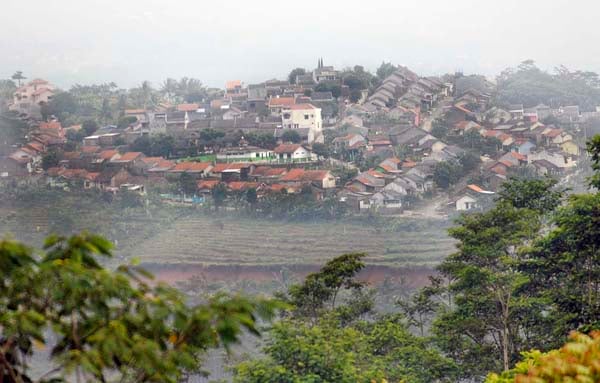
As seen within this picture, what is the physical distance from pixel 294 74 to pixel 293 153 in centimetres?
237

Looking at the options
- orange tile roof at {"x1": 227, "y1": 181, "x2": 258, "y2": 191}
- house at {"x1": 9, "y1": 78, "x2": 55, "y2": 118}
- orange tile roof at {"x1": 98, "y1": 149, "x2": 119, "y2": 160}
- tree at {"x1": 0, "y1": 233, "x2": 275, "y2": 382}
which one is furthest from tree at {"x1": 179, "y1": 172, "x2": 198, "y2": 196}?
tree at {"x1": 0, "y1": 233, "x2": 275, "y2": 382}

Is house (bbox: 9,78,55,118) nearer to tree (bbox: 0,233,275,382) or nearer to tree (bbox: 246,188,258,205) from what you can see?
tree (bbox: 246,188,258,205)

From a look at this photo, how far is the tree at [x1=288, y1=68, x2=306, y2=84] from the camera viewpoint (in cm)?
1018

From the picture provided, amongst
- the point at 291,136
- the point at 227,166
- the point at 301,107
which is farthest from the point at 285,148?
the point at 301,107

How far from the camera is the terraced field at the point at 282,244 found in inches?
269

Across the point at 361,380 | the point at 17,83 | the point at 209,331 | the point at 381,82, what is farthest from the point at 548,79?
the point at 209,331

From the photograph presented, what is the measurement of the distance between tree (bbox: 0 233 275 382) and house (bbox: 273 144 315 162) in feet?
21.0

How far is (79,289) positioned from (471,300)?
133 inches

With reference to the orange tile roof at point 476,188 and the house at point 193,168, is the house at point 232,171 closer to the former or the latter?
the house at point 193,168

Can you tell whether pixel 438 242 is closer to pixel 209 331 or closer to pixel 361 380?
pixel 361 380

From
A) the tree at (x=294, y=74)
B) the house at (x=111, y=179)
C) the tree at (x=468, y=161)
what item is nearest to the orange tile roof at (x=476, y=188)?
the tree at (x=468, y=161)

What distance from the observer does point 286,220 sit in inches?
287

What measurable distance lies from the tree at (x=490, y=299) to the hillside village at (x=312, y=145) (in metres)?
2.37

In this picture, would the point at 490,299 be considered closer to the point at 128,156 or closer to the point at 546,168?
the point at 546,168
